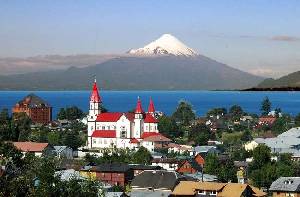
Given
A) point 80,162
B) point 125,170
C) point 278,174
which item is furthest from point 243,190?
point 80,162

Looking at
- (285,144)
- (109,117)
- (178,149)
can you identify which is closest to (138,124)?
(109,117)

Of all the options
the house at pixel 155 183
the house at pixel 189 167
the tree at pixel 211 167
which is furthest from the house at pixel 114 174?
the tree at pixel 211 167

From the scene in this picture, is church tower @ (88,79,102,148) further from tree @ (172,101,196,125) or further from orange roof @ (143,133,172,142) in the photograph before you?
tree @ (172,101,196,125)

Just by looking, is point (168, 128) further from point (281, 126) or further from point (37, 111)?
point (37, 111)

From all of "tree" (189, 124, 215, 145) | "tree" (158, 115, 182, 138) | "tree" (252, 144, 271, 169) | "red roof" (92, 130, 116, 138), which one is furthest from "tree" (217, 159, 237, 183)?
"tree" (158, 115, 182, 138)

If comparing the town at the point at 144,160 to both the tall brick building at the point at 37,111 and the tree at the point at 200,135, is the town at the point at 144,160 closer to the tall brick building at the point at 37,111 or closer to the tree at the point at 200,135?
the tree at the point at 200,135
